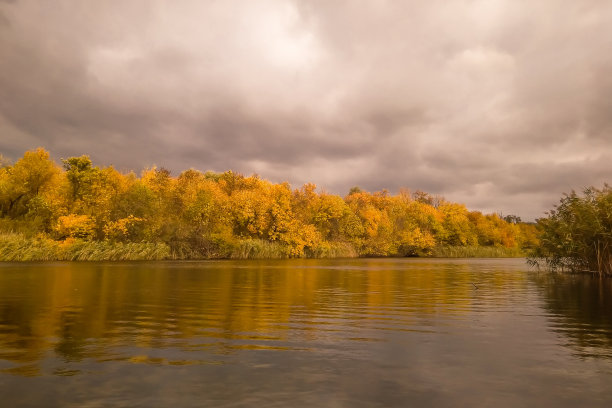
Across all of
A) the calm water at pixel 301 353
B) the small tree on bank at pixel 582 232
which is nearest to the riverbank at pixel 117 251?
the calm water at pixel 301 353

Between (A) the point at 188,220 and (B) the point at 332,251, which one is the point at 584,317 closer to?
(A) the point at 188,220

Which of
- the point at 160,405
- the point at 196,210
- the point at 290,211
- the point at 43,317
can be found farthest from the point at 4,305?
the point at 290,211

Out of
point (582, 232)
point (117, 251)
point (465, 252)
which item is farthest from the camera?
point (465, 252)

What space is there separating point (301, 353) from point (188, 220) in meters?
63.2

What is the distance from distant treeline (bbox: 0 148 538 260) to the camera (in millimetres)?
54281

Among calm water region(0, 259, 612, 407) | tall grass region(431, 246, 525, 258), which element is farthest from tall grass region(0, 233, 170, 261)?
tall grass region(431, 246, 525, 258)

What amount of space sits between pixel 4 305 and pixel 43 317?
387 centimetres

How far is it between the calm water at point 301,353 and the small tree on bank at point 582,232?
617 inches

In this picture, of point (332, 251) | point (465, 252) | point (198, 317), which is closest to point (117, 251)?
point (332, 251)

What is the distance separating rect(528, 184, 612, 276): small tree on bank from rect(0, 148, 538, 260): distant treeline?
7.85 ft

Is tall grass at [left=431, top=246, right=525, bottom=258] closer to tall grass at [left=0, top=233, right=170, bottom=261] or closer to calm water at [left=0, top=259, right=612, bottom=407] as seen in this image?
tall grass at [left=0, top=233, right=170, bottom=261]

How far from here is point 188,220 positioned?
6856 cm

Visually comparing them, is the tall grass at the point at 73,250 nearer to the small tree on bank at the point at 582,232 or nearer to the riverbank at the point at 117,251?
the riverbank at the point at 117,251

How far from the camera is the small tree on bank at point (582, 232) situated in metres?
28.9
